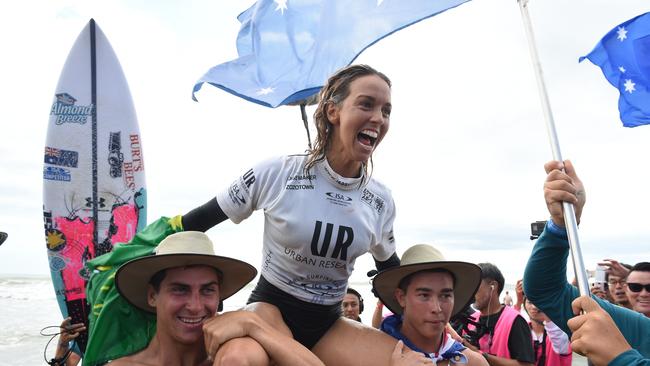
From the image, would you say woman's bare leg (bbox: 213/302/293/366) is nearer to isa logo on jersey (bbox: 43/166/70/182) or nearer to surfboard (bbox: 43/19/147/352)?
surfboard (bbox: 43/19/147/352)

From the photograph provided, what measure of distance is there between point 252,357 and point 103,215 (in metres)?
4.28

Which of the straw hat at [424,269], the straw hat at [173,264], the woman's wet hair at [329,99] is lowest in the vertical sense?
the straw hat at [424,269]

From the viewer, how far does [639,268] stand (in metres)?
4.80

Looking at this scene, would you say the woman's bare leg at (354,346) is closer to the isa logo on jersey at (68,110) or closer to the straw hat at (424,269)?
the straw hat at (424,269)

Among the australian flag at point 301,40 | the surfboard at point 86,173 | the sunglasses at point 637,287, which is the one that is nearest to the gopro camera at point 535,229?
the sunglasses at point 637,287

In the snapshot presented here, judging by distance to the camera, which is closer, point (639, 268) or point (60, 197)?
point (639, 268)

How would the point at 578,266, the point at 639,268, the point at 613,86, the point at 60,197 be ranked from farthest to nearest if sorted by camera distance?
1. the point at 60,197
2. the point at 613,86
3. the point at 639,268
4. the point at 578,266

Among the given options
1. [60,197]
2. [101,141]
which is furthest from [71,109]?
[60,197]

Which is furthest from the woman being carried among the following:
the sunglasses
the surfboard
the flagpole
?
the surfboard

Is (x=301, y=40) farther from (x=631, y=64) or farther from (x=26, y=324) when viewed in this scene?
(x=26, y=324)

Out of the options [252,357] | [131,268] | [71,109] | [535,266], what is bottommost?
[252,357]

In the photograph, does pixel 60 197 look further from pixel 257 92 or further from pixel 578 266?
pixel 578 266

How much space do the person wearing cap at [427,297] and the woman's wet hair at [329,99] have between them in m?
0.58

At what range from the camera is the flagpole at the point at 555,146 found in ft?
6.96
